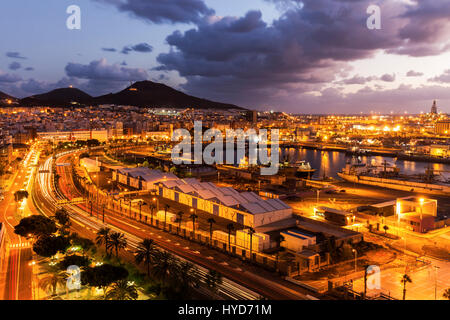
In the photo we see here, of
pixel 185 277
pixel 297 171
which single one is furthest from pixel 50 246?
pixel 297 171

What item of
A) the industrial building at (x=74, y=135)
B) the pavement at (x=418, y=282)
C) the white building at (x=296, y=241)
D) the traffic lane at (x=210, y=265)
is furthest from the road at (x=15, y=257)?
the industrial building at (x=74, y=135)

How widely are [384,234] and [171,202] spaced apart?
788 cm

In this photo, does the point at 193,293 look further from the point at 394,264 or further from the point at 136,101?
the point at 136,101

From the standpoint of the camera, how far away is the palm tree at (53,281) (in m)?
7.18

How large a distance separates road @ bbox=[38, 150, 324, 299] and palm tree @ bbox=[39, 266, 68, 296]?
2.19 metres

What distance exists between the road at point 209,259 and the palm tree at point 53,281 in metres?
2.19

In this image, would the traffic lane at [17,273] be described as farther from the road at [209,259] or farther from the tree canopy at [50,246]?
the road at [209,259]

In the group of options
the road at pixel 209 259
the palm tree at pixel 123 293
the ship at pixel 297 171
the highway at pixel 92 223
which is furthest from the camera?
the ship at pixel 297 171

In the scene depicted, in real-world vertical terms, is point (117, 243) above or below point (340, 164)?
above

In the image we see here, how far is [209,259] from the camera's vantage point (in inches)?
338

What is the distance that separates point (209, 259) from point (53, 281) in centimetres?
343

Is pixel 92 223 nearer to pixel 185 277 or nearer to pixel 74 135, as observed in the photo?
pixel 185 277
